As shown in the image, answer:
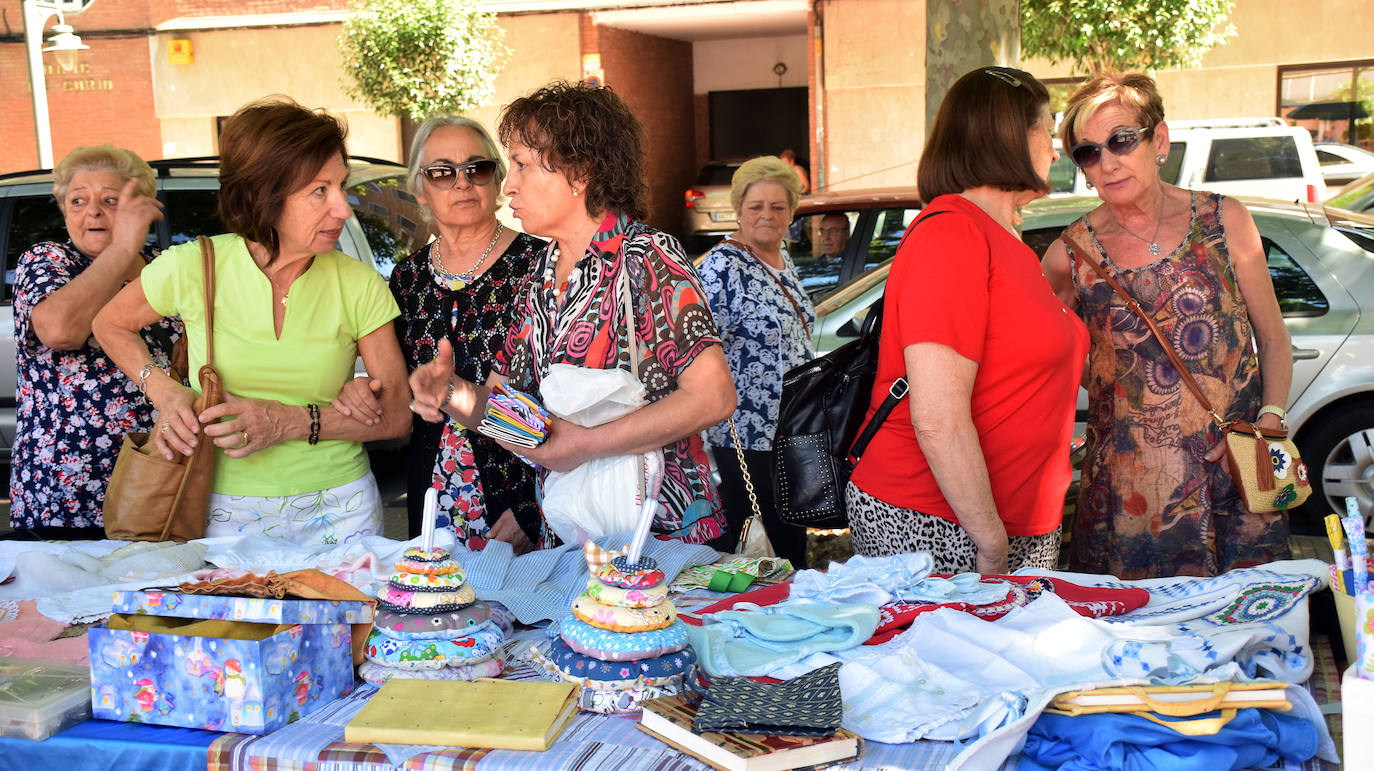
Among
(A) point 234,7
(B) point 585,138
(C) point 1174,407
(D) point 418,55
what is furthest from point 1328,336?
(A) point 234,7

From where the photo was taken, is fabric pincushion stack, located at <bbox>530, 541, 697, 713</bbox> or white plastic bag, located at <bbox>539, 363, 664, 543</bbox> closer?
fabric pincushion stack, located at <bbox>530, 541, 697, 713</bbox>

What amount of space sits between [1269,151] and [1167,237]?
9.67 metres

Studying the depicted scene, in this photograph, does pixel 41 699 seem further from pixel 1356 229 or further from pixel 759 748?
pixel 1356 229

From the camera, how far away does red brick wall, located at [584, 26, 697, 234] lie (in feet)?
62.4

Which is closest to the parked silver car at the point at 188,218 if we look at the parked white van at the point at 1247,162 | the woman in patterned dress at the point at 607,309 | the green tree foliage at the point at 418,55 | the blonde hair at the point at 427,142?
the blonde hair at the point at 427,142

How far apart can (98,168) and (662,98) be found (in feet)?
57.9

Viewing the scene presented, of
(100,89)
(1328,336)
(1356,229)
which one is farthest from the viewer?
(100,89)

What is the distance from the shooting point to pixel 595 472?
2734 mm

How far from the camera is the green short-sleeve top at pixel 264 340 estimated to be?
309 centimetres

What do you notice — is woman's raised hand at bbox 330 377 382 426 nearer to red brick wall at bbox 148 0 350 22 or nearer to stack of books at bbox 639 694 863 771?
stack of books at bbox 639 694 863 771

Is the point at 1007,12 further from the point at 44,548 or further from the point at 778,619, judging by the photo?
the point at 44,548

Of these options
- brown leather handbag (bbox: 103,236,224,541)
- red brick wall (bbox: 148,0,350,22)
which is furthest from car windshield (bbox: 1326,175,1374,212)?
red brick wall (bbox: 148,0,350,22)

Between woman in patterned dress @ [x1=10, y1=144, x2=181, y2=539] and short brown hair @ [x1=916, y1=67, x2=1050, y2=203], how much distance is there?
2.37 metres

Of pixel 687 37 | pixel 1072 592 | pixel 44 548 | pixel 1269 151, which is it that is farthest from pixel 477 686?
pixel 687 37
